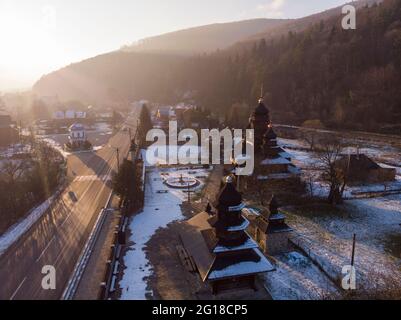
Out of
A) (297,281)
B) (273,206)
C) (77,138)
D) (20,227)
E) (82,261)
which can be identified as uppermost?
(77,138)

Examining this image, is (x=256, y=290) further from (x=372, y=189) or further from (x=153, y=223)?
(x=372, y=189)

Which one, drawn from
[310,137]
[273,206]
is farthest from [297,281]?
[310,137]

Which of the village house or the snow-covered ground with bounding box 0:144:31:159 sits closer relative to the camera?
the snow-covered ground with bounding box 0:144:31:159

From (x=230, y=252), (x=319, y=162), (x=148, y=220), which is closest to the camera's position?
(x=230, y=252)

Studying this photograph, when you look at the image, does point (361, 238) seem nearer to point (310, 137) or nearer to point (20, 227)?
point (20, 227)

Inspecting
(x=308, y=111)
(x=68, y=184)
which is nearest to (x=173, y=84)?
(x=308, y=111)

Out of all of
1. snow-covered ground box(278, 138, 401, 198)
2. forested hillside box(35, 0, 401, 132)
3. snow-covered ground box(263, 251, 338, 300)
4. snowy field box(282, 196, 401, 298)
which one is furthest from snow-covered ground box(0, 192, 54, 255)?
forested hillside box(35, 0, 401, 132)

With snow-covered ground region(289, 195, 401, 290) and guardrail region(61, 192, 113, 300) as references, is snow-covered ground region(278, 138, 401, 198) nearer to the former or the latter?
snow-covered ground region(289, 195, 401, 290)
